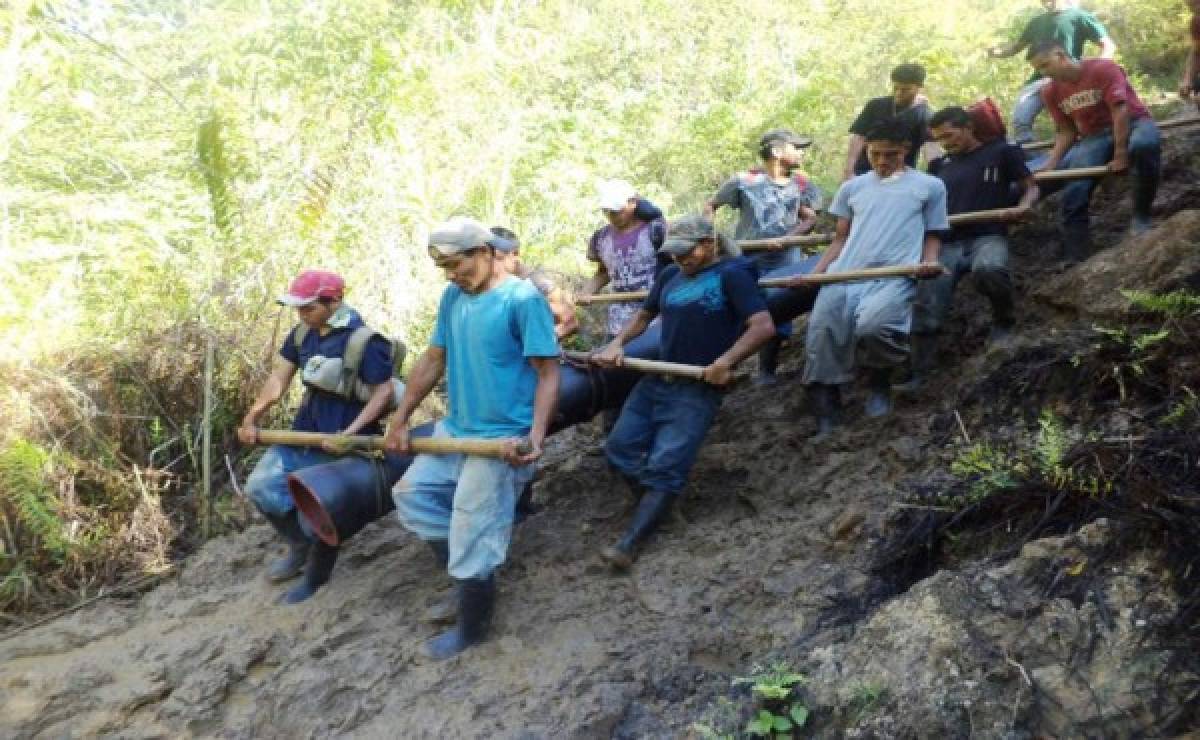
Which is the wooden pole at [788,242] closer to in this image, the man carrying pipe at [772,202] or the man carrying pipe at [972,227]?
the man carrying pipe at [772,202]

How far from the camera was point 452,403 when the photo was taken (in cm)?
442

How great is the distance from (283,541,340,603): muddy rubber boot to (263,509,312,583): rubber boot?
194mm

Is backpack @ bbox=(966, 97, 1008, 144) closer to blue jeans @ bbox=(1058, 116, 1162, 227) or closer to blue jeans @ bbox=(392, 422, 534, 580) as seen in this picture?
blue jeans @ bbox=(1058, 116, 1162, 227)

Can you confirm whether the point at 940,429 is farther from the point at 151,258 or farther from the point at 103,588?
the point at 151,258

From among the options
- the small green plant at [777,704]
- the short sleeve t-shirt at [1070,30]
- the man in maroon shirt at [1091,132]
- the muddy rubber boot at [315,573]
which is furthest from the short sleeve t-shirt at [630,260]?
the short sleeve t-shirt at [1070,30]

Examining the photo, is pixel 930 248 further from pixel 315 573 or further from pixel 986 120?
pixel 315 573

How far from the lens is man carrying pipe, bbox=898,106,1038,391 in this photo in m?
5.36

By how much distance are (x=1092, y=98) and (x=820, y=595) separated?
4.40 metres

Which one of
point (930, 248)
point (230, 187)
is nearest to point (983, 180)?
point (930, 248)

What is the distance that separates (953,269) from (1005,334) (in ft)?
1.65

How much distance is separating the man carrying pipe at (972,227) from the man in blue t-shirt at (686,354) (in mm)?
1252

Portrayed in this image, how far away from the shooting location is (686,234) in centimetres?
474


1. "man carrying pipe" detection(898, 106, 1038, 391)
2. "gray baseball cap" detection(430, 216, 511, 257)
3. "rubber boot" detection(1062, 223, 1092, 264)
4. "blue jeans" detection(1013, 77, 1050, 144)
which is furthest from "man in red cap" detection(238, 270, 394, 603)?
"blue jeans" detection(1013, 77, 1050, 144)

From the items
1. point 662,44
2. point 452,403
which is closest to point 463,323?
point 452,403
